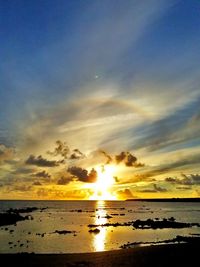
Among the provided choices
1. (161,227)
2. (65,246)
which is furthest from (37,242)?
(161,227)

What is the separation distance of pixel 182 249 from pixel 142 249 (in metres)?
4.29

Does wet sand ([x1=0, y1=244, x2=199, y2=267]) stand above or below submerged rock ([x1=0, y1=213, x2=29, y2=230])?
below

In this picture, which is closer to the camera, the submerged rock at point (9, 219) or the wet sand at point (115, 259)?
the wet sand at point (115, 259)

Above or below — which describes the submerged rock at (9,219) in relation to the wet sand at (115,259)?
above

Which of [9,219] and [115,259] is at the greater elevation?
[9,219]

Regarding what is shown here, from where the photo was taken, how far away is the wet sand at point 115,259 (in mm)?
33750

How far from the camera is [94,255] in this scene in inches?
1507

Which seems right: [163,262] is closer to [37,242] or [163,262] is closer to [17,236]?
[37,242]

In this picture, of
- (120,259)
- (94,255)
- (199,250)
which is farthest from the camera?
(199,250)

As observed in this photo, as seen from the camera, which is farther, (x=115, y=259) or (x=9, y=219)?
(x=9, y=219)

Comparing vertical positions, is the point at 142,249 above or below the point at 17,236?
below

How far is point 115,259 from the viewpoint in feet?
117

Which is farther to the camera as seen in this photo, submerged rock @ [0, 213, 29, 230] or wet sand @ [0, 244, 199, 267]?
submerged rock @ [0, 213, 29, 230]

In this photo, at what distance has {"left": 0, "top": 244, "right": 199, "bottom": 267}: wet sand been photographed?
3375 centimetres
